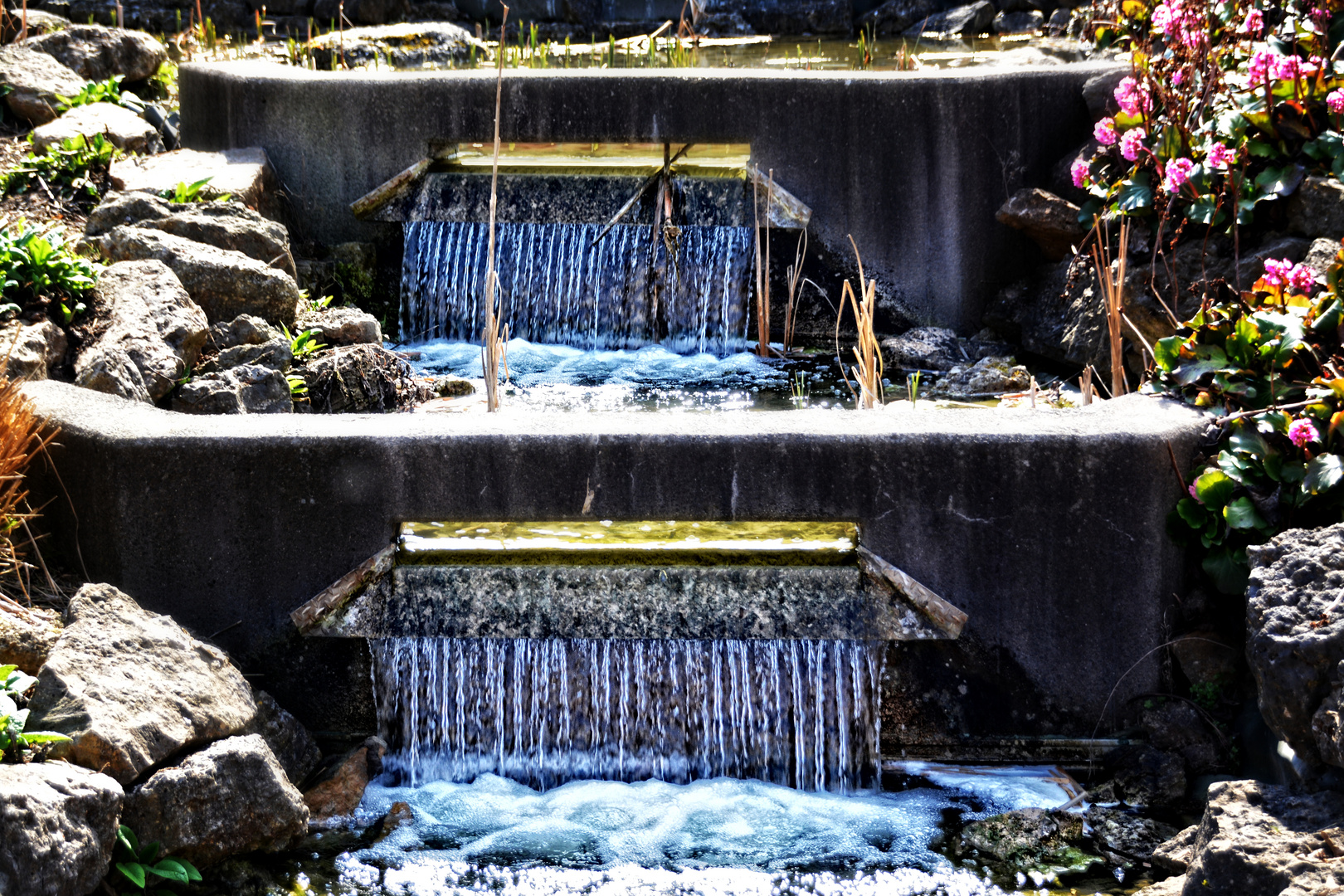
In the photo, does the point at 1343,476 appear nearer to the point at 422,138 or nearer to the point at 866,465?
the point at 866,465

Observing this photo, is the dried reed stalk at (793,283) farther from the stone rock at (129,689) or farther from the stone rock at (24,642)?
the stone rock at (24,642)

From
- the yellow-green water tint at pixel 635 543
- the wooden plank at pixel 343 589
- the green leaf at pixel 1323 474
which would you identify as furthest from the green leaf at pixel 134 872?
the green leaf at pixel 1323 474

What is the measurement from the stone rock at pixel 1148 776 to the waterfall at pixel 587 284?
3584 millimetres

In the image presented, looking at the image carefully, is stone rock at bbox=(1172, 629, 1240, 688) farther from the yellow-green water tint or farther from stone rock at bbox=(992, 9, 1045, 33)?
stone rock at bbox=(992, 9, 1045, 33)

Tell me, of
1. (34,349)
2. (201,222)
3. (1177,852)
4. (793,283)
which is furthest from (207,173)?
(1177,852)

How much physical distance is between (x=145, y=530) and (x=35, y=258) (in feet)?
5.88

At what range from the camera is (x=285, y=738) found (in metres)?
3.85

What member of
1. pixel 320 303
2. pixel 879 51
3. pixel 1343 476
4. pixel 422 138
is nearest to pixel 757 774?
pixel 1343 476

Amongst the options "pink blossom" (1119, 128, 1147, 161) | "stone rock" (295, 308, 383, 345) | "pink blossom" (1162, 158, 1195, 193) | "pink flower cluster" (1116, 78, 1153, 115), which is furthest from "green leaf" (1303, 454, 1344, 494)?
"stone rock" (295, 308, 383, 345)

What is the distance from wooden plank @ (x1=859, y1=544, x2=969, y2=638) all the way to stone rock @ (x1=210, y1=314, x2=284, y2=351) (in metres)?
2.96

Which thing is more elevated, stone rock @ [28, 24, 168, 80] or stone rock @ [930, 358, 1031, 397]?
stone rock @ [28, 24, 168, 80]

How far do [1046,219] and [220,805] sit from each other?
16.4 feet

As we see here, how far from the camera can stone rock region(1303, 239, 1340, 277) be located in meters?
4.41

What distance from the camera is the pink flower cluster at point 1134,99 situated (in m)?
5.91
